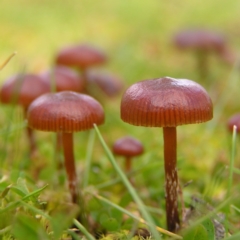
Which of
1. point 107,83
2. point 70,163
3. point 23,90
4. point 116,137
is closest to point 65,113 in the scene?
point 70,163

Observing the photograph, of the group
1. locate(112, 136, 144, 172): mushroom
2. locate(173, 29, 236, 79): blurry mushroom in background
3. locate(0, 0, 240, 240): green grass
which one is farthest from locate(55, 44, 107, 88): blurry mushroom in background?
locate(112, 136, 144, 172): mushroom

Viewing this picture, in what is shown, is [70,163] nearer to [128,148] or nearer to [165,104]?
[128,148]

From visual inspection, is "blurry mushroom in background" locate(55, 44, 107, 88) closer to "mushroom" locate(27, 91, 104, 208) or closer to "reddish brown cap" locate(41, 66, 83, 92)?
"reddish brown cap" locate(41, 66, 83, 92)

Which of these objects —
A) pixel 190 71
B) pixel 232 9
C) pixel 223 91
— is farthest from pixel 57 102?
pixel 232 9

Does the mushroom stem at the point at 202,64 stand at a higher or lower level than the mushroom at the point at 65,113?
lower

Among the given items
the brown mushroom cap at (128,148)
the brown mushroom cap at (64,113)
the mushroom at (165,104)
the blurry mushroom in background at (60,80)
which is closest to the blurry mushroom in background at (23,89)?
the blurry mushroom in background at (60,80)

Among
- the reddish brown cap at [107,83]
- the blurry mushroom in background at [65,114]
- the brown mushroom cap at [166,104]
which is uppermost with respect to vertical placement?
the brown mushroom cap at [166,104]

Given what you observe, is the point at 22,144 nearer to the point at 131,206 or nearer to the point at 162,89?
the point at 131,206

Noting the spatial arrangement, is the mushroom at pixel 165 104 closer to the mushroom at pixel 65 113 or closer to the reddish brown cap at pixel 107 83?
the mushroom at pixel 65 113
